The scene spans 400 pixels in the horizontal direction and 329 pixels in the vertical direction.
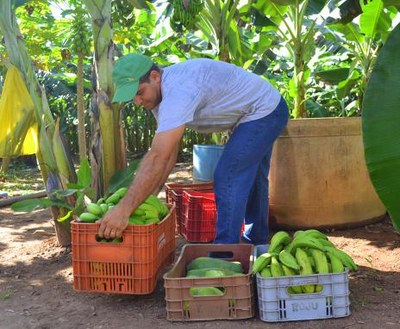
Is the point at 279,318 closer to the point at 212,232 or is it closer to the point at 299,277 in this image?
the point at 299,277

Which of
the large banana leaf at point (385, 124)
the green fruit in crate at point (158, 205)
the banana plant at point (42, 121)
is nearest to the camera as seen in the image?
the large banana leaf at point (385, 124)

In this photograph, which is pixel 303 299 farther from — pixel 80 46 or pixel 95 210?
pixel 80 46

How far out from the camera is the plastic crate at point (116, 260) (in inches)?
119

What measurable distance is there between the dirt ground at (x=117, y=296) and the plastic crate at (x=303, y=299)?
4 cm

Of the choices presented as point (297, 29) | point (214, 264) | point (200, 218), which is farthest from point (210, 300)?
point (297, 29)

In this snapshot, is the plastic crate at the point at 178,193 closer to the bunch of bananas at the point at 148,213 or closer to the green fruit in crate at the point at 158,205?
the green fruit in crate at the point at 158,205

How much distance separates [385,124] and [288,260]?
1.59 m

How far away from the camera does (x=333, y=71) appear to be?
231 inches

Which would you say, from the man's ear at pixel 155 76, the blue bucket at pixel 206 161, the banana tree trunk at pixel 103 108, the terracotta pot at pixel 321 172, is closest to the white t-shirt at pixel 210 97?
the man's ear at pixel 155 76

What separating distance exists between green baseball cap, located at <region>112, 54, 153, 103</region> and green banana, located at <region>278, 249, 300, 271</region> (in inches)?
46.1

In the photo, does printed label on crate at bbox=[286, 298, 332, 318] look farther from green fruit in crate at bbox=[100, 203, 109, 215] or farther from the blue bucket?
the blue bucket

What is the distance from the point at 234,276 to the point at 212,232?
62.5 inches

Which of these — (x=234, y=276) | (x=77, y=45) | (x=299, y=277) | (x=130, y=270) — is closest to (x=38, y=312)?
(x=130, y=270)

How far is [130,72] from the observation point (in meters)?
3.11
